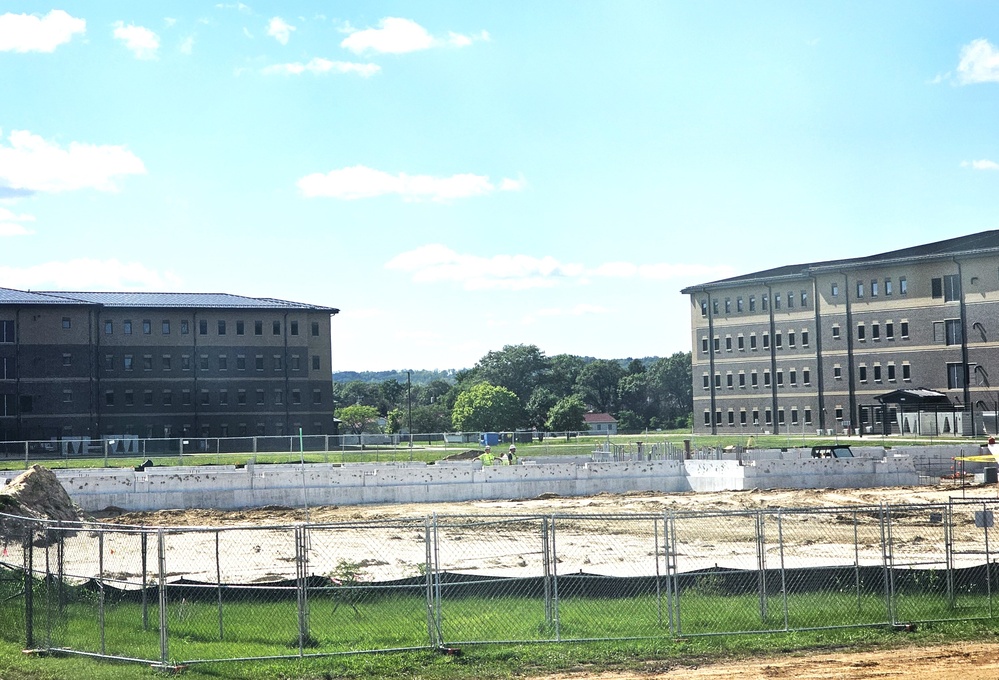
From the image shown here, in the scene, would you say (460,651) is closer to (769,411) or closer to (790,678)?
(790,678)

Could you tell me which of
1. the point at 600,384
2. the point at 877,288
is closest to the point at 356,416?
the point at 600,384

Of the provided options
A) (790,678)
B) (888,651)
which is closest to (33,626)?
(790,678)

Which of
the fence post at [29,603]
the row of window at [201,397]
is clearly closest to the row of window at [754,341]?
the row of window at [201,397]

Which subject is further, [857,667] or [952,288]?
[952,288]

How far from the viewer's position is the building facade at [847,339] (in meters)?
86.9

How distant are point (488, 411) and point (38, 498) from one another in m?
89.5

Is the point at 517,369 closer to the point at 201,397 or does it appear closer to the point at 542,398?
the point at 542,398

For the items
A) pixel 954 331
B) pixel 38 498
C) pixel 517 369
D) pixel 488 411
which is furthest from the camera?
pixel 517 369

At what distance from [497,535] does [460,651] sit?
721 inches

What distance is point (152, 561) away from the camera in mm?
27312

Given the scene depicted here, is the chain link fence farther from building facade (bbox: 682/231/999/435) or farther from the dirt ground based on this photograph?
building facade (bbox: 682/231/999/435)

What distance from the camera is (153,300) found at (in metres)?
93.3

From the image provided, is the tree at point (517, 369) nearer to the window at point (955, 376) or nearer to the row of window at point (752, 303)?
the row of window at point (752, 303)

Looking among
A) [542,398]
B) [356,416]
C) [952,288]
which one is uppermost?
[952,288]
